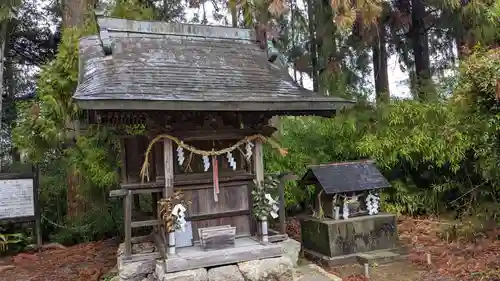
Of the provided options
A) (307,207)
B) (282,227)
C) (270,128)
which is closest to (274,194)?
(307,207)

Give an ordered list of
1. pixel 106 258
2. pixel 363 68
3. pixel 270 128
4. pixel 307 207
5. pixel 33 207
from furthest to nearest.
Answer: pixel 363 68
pixel 307 207
pixel 33 207
pixel 106 258
pixel 270 128

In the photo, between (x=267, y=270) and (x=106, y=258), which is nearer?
(x=267, y=270)

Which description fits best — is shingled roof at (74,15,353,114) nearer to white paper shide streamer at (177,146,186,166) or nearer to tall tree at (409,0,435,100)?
white paper shide streamer at (177,146,186,166)

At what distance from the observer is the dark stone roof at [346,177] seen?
5.74 metres

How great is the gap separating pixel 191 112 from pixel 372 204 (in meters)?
3.20

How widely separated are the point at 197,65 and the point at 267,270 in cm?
275

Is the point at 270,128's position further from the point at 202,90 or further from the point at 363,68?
the point at 363,68

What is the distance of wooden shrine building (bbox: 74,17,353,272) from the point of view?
4445mm

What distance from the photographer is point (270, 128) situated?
5.14 metres

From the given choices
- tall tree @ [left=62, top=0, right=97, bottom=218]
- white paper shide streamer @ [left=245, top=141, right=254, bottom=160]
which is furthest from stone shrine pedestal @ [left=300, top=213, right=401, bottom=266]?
tall tree @ [left=62, top=0, right=97, bottom=218]

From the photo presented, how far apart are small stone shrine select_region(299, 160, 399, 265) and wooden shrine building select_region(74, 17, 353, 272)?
1.19 metres

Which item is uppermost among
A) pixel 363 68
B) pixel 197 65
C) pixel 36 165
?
pixel 363 68

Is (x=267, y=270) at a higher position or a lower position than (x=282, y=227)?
lower

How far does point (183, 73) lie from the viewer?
16.1 ft
